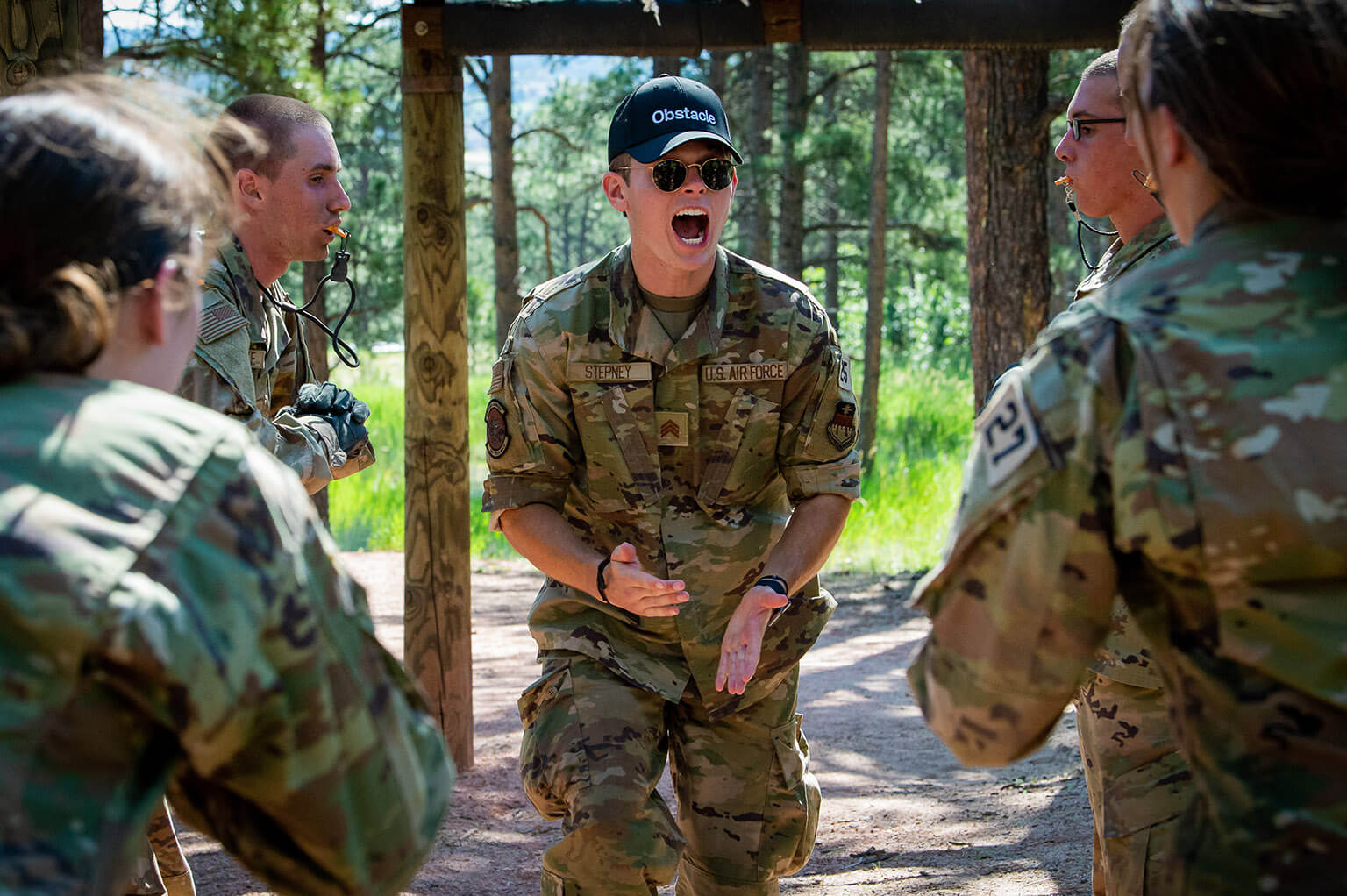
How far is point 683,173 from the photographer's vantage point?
347 cm

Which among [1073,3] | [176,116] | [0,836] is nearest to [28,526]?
[0,836]

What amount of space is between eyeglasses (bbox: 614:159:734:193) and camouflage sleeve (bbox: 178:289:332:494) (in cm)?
113

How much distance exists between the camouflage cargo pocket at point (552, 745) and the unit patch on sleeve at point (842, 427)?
924 mm

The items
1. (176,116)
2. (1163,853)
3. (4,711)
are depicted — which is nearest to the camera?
(4,711)

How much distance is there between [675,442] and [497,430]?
18.5 inches

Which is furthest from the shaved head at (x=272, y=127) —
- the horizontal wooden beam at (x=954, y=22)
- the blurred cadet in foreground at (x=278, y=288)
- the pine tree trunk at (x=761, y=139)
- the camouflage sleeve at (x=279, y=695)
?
the pine tree trunk at (x=761, y=139)

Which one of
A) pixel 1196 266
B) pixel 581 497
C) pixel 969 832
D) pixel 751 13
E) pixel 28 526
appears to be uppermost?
pixel 751 13

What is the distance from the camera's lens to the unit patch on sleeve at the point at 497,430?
344 cm

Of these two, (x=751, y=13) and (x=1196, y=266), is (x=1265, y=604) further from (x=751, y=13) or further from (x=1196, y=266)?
(x=751, y=13)

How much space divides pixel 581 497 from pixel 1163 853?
1661 millimetres

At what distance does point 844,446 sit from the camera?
138 inches

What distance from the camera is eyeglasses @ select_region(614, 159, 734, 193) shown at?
11.4 ft

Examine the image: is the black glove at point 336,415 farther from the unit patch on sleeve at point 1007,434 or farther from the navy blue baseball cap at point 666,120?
the unit patch on sleeve at point 1007,434

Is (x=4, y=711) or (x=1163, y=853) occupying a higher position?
(x=4, y=711)
